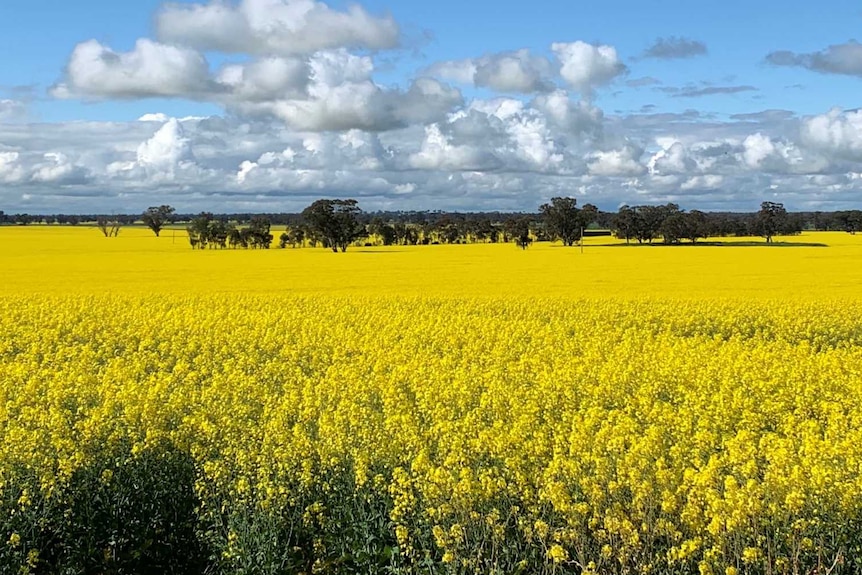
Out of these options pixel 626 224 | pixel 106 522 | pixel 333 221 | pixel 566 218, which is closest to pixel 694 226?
pixel 626 224

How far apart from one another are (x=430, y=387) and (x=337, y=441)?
2860 millimetres

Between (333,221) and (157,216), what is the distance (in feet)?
225

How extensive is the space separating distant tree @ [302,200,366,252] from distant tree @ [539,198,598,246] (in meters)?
31.9

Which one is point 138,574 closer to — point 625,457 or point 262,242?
point 625,457

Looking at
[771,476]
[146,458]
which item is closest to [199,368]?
[146,458]

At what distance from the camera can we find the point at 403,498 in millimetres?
6957

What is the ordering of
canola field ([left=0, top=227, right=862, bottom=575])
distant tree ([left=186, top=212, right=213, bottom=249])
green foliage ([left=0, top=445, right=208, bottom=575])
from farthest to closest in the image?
distant tree ([left=186, top=212, right=213, bottom=249]), green foliage ([left=0, top=445, right=208, bottom=575]), canola field ([left=0, top=227, right=862, bottom=575])

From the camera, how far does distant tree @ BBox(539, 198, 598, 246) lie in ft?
360

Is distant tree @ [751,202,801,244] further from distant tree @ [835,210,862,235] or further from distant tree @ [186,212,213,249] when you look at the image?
distant tree @ [186,212,213,249]

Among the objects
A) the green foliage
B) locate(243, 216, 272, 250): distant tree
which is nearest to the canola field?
the green foliage

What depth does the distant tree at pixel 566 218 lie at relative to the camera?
109625 millimetres

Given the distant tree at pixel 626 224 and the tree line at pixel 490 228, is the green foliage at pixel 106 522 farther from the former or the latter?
the distant tree at pixel 626 224

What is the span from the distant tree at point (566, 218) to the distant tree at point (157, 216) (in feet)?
229

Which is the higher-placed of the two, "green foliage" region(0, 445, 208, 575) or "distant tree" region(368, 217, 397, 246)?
"distant tree" region(368, 217, 397, 246)
